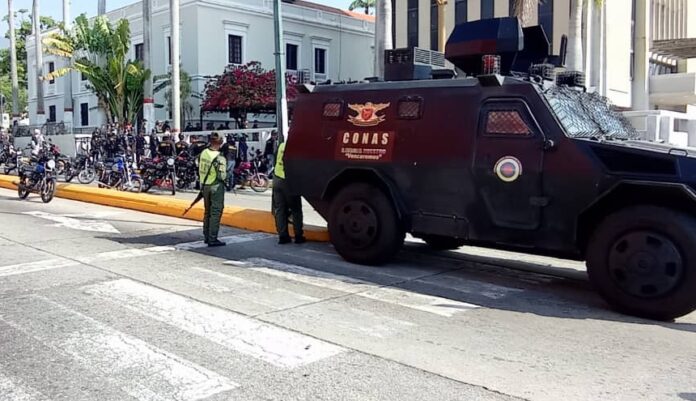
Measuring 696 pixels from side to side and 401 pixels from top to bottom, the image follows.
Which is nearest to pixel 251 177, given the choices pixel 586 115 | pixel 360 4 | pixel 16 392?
pixel 586 115

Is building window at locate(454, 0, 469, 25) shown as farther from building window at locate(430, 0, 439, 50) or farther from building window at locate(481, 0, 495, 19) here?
building window at locate(430, 0, 439, 50)

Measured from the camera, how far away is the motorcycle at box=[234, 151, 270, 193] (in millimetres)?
19375

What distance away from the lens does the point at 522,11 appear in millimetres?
18797

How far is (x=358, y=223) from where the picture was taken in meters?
8.11

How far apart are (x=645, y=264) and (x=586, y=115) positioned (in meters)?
1.85

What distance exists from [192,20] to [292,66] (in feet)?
23.4

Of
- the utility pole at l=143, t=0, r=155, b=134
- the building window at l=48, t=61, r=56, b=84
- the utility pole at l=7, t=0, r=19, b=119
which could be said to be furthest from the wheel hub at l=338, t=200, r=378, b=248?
the building window at l=48, t=61, r=56, b=84

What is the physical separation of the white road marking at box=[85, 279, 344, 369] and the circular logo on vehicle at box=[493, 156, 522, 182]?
2.74m

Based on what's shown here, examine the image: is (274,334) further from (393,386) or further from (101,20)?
(101,20)

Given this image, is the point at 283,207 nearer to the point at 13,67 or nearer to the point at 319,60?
the point at 319,60

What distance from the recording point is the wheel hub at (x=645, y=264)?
5.83 meters

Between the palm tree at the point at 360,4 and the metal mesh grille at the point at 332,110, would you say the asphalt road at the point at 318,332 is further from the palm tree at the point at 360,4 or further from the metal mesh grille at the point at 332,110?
the palm tree at the point at 360,4

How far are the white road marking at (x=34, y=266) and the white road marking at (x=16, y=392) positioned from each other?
3592 mm

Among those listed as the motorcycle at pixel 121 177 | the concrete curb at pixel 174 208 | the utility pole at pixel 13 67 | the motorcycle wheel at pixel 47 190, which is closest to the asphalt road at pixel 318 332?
the concrete curb at pixel 174 208
